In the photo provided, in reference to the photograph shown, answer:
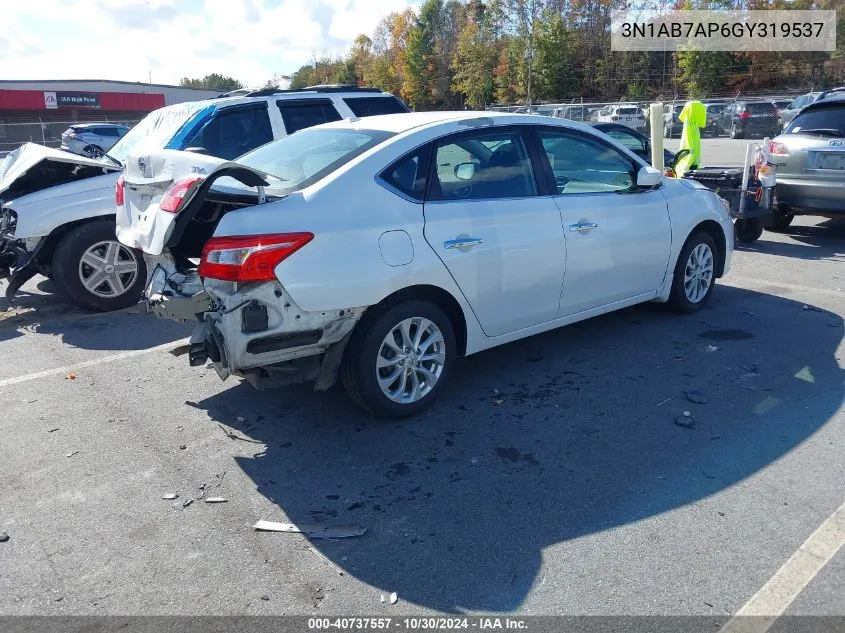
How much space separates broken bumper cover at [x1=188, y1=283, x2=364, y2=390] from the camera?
3604 mm

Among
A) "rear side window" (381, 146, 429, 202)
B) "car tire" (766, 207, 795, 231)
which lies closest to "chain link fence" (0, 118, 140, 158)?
"car tire" (766, 207, 795, 231)

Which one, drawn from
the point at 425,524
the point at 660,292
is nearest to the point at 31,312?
the point at 425,524

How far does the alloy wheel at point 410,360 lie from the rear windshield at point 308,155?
102 centimetres

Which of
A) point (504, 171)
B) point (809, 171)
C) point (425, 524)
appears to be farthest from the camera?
point (809, 171)

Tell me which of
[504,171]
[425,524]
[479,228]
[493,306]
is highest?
[504,171]

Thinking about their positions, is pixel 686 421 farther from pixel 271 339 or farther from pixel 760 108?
pixel 760 108

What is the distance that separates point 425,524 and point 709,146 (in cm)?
2952

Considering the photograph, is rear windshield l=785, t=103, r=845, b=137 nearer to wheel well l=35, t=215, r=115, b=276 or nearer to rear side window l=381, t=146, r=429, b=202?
rear side window l=381, t=146, r=429, b=202

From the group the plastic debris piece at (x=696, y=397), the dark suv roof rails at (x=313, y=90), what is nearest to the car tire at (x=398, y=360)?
the plastic debris piece at (x=696, y=397)

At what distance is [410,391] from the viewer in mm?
4234

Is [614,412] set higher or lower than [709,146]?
lower

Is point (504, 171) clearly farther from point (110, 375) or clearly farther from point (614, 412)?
point (110, 375)

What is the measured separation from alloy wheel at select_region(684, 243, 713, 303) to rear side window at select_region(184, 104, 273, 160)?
14.9ft

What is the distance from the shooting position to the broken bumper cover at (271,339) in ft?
11.8
